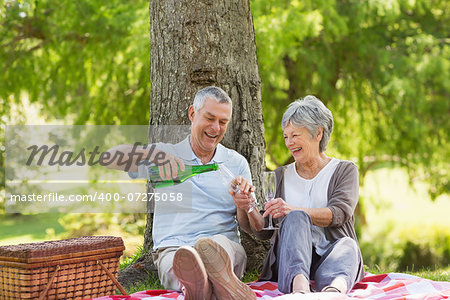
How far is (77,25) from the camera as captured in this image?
7.79 meters

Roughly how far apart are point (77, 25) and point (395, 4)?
4.45 meters

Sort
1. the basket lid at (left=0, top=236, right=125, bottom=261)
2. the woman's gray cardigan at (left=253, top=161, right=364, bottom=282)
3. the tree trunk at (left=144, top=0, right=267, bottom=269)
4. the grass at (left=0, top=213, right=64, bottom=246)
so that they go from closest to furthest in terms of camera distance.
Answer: the basket lid at (left=0, top=236, right=125, bottom=261)
the woman's gray cardigan at (left=253, top=161, right=364, bottom=282)
the tree trunk at (left=144, top=0, right=267, bottom=269)
the grass at (left=0, top=213, right=64, bottom=246)

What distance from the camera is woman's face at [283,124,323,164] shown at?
342 cm

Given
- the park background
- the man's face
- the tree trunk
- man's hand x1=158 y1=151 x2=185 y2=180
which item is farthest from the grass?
man's hand x1=158 y1=151 x2=185 y2=180

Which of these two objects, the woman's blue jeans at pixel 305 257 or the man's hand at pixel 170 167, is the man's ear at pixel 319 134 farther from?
the man's hand at pixel 170 167

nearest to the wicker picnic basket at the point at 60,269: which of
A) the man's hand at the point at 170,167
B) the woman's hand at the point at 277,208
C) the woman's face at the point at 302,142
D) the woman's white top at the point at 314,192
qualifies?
the man's hand at the point at 170,167

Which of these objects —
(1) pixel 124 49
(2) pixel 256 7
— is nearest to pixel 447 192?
(2) pixel 256 7

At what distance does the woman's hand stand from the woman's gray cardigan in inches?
8.8

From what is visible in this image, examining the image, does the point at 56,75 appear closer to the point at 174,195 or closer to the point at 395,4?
the point at 395,4

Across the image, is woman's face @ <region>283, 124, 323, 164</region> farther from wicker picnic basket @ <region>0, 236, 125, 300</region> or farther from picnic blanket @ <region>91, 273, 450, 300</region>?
wicker picnic basket @ <region>0, 236, 125, 300</region>

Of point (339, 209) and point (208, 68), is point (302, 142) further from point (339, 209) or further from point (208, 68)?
point (208, 68)

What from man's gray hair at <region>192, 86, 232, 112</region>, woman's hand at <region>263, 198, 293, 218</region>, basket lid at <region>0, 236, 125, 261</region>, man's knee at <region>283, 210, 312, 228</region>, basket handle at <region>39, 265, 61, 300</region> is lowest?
basket handle at <region>39, 265, 61, 300</region>

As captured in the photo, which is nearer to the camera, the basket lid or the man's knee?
the basket lid

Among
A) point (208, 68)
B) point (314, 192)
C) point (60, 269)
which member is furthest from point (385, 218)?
point (60, 269)
